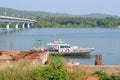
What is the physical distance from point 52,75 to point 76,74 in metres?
0.99

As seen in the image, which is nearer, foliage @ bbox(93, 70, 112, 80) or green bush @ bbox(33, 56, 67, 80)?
green bush @ bbox(33, 56, 67, 80)

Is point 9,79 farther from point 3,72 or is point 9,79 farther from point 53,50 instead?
point 53,50

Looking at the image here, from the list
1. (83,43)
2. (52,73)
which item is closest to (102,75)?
(52,73)

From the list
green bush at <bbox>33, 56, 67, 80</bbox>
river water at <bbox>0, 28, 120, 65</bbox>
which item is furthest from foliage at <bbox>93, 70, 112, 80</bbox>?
river water at <bbox>0, 28, 120, 65</bbox>

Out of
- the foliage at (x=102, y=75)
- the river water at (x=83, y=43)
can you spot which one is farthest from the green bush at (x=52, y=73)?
the river water at (x=83, y=43)

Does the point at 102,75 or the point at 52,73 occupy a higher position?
the point at 52,73

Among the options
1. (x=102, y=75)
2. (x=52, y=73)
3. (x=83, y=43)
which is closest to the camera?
(x=52, y=73)

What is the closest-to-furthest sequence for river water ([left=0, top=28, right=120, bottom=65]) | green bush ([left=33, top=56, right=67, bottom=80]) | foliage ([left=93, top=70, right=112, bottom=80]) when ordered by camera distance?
green bush ([left=33, top=56, right=67, bottom=80]), foliage ([left=93, top=70, right=112, bottom=80]), river water ([left=0, top=28, right=120, bottom=65])

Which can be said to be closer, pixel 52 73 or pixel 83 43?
pixel 52 73

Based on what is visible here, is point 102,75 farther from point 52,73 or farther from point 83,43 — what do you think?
point 83,43

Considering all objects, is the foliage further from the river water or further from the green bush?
the river water

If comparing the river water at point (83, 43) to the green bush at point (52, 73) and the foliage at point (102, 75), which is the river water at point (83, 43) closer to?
the foliage at point (102, 75)

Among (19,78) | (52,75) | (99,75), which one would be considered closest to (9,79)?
(19,78)

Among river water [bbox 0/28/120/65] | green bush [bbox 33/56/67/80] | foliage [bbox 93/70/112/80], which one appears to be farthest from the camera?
river water [bbox 0/28/120/65]
